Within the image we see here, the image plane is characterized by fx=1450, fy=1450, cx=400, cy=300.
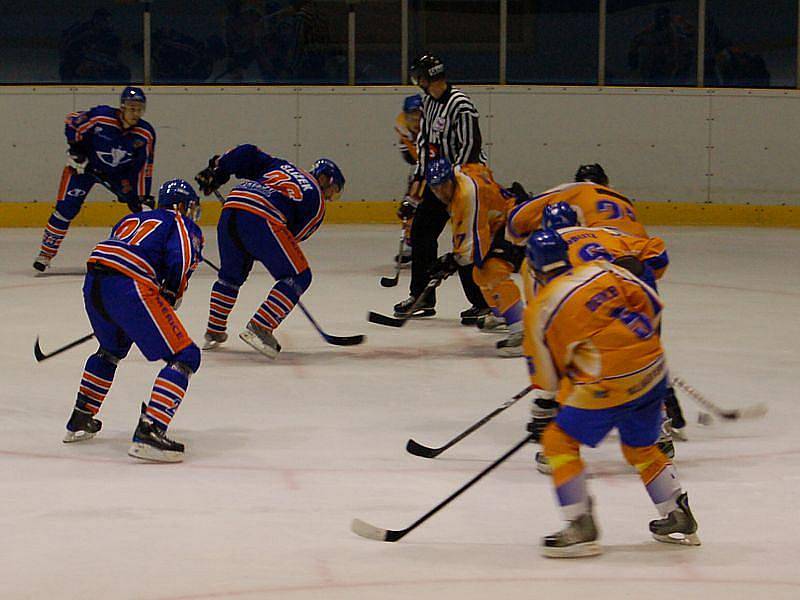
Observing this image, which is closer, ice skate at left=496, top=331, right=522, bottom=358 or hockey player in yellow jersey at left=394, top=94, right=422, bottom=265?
ice skate at left=496, top=331, right=522, bottom=358

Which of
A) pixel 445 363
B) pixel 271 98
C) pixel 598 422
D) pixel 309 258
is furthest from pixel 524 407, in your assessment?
pixel 271 98

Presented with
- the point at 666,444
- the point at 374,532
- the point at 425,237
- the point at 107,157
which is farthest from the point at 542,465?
the point at 107,157

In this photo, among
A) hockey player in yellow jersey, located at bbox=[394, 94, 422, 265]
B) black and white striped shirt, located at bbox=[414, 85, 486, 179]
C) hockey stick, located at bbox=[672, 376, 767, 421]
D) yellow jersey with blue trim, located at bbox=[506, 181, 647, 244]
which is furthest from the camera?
hockey player in yellow jersey, located at bbox=[394, 94, 422, 265]

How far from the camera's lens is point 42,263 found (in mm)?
8391

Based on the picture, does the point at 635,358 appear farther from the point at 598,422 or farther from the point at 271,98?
the point at 271,98

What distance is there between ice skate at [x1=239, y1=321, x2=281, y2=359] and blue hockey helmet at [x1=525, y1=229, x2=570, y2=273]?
2.68 metres

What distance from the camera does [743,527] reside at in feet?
12.0

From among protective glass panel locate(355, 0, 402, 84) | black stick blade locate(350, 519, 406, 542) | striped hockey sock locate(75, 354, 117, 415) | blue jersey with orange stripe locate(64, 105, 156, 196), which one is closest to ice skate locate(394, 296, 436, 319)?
blue jersey with orange stripe locate(64, 105, 156, 196)

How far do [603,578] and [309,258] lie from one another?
6.02m

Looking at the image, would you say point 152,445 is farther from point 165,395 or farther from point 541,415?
point 541,415

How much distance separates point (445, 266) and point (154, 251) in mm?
2080

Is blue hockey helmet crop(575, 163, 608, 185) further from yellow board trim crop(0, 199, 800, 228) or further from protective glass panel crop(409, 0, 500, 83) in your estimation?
protective glass panel crop(409, 0, 500, 83)

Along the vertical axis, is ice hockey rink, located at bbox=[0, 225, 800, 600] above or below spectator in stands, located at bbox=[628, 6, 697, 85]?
below

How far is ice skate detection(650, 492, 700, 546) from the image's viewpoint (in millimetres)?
3453
